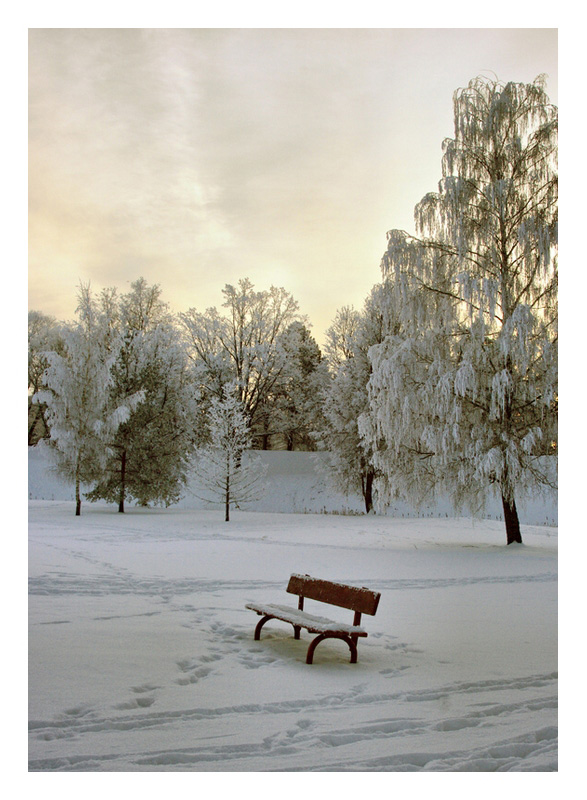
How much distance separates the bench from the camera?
15.4 ft

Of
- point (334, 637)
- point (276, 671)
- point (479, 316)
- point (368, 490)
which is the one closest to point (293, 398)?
point (368, 490)

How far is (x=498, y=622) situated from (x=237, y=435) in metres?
11.9

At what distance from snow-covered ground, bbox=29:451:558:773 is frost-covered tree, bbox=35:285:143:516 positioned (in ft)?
26.3

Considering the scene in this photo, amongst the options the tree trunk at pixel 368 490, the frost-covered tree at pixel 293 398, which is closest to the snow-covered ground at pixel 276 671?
the tree trunk at pixel 368 490

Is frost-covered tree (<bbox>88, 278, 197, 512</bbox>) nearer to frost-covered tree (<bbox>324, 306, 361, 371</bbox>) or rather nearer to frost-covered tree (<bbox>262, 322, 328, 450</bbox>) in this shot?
frost-covered tree (<bbox>262, 322, 328, 450</bbox>)

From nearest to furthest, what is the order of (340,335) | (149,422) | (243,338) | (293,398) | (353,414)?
(149,422) → (353,414) → (243,338) → (340,335) → (293,398)

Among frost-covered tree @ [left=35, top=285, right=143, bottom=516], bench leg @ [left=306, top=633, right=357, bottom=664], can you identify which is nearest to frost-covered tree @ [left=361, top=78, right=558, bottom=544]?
bench leg @ [left=306, top=633, right=357, bottom=664]

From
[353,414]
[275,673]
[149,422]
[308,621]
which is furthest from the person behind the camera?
[353,414]

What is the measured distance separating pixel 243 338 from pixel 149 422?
545 cm

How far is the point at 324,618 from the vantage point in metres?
5.03

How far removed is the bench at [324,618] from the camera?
4684 millimetres

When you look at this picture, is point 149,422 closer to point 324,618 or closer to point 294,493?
point 294,493
